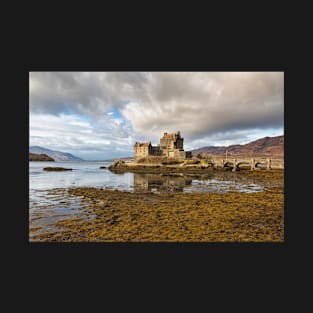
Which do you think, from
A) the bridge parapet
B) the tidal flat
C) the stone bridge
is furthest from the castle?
the tidal flat

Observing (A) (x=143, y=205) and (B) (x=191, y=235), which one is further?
(A) (x=143, y=205)

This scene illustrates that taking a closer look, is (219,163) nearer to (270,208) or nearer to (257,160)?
(257,160)

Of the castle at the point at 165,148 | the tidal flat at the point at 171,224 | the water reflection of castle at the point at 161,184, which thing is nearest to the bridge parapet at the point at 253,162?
the castle at the point at 165,148

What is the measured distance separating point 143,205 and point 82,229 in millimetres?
5724

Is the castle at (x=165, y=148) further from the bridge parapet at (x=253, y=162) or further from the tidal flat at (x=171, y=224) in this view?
the tidal flat at (x=171, y=224)

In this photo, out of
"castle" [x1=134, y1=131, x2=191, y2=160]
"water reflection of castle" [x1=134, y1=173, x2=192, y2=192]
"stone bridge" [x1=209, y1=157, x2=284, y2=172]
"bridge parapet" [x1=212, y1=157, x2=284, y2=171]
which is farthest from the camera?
"castle" [x1=134, y1=131, x2=191, y2=160]

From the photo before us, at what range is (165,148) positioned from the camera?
97.0 metres

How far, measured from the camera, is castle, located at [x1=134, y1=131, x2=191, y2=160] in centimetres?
8397

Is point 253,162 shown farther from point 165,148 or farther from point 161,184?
point 161,184

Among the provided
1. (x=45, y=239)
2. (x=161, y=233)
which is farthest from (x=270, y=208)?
(x=45, y=239)

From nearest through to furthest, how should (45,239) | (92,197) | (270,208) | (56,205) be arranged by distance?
(45,239)
(270,208)
(56,205)
(92,197)

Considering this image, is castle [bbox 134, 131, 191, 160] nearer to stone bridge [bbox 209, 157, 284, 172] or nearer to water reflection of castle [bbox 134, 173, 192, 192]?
stone bridge [bbox 209, 157, 284, 172]

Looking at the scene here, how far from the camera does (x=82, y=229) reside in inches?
359

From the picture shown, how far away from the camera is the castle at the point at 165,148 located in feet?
275
